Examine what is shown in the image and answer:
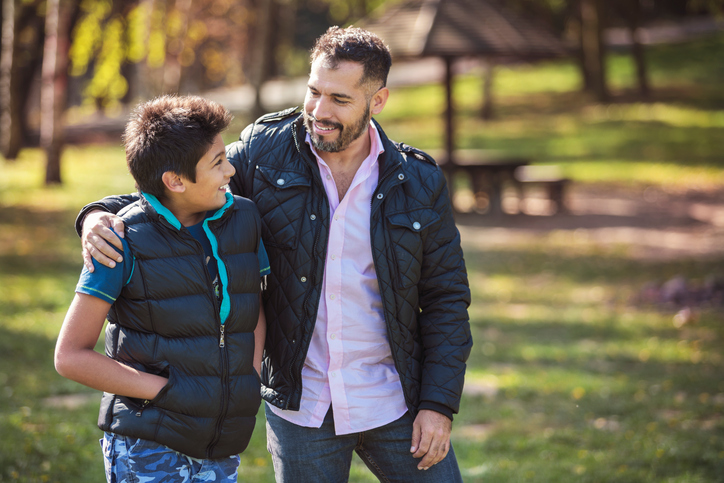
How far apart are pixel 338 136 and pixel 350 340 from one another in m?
0.74

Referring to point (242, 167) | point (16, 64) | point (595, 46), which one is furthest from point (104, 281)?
point (595, 46)

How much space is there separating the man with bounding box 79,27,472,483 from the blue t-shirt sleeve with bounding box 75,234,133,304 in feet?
2.17

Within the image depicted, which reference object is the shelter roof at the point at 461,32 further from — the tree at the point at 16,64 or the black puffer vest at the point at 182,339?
the black puffer vest at the point at 182,339

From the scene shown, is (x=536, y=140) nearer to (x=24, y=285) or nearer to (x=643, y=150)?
(x=643, y=150)

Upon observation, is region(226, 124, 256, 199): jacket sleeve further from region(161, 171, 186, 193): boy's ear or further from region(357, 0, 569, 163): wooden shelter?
region(357, 0, 569, 163): wooden shelter

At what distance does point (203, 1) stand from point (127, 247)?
28198 mm

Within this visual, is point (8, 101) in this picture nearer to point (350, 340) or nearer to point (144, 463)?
point (350, 340)

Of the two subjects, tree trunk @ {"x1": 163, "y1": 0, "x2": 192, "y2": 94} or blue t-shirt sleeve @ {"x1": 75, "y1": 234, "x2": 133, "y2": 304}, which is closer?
blue t-shirt sleeve @ {"x1": 75, "y1": 234, "x2": 133, "y2": 304}

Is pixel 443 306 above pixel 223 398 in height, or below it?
above

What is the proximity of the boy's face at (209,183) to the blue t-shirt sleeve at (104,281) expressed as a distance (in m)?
0.30

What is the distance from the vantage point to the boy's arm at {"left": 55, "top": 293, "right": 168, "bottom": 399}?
2.32 metres

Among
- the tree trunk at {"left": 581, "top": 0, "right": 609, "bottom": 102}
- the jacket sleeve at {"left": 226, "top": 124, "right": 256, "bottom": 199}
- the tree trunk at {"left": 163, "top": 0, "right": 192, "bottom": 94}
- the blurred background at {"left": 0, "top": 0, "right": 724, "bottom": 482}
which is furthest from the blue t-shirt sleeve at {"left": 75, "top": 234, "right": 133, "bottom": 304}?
the tree trunk at {"left": 581, "top": 0, "right": 609, "bottom": 102}

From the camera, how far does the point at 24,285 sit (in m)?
10.2

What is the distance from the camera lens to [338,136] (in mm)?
2871
